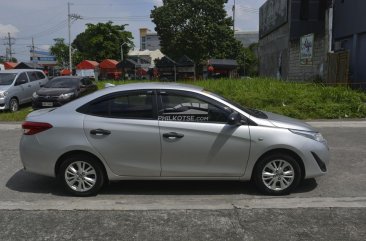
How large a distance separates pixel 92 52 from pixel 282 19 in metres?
52.7

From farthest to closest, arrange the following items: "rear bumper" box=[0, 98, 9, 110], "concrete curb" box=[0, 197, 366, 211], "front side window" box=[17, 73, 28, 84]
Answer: "front side window" box=[17, 73, 28, 84] < "rear bumper" box=[0, 98, 9, 110] < "concrete curb" box=[0, 197, 366, 211]

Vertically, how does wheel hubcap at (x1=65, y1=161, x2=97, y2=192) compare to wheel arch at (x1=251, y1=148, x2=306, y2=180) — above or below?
below

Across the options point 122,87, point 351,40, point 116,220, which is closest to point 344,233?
point 116,220

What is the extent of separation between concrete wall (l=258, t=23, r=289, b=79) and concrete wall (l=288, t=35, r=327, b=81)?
3.56 meters

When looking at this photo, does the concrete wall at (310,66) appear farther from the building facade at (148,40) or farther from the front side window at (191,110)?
the building facade at (148,40)

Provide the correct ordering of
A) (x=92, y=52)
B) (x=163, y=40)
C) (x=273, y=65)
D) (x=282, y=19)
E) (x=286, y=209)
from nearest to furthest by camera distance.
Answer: (x=286, y=209), (x=282, y=19), (x=273, y=65), (x=163, y=40), (x=92, y=52)

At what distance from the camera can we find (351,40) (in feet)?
78.5

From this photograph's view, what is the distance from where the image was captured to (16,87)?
18016mm

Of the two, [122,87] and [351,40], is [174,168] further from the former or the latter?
[351,40]

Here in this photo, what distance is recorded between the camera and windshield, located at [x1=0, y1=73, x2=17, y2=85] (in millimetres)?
18047

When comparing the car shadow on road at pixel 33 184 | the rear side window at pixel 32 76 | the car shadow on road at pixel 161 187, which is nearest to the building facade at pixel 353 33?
the rear side window at pixel 32 76

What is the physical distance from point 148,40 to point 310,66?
142137 millimetres

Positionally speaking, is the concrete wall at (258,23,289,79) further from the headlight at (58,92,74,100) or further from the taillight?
the taillight

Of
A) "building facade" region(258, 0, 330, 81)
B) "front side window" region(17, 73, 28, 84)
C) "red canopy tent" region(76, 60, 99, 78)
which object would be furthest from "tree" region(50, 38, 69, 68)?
"front side window" region(17, 73, 28, 84)
